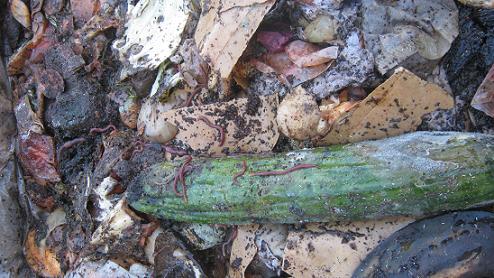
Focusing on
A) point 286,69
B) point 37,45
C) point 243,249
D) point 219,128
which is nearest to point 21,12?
point 37,45

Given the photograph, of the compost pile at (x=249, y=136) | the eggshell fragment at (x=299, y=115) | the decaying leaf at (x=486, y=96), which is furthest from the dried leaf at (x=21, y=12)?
the decaying leaf at (x=486, y=96)

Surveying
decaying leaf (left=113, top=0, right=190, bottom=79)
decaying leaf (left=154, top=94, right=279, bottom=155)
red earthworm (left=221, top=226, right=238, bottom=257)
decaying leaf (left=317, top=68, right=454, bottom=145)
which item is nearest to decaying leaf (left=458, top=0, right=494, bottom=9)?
decaying leaf (left=317, top=68, right=454, bottom=145)

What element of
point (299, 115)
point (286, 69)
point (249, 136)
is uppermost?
point (286, 69)

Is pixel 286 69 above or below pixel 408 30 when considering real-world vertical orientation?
below

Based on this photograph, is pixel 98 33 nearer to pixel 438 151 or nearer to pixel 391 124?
pixel 391 124

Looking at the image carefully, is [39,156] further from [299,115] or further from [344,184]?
[344,184]

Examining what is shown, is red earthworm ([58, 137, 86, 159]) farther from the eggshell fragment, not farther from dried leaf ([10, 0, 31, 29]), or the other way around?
the eggshell fragment

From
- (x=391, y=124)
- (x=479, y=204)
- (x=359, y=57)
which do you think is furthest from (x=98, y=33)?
(x=479, y=204)

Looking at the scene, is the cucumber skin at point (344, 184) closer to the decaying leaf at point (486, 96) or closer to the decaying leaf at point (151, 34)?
the decaying leaf at point (486, 96)
